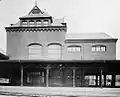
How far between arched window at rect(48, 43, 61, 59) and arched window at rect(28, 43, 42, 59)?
106 centimetres

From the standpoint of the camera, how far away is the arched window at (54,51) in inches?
805

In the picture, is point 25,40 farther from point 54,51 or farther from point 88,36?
point 88,36

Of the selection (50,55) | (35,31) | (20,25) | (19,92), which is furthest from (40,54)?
(19,92)

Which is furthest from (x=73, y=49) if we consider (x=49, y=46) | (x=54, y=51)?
(x=49, y=46)

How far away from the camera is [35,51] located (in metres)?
20.8

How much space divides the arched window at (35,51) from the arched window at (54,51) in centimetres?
106

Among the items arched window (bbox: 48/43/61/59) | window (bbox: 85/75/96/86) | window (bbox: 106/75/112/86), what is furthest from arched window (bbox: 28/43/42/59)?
window (bbox: 106/75/112/86)

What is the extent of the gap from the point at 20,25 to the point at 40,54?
12.4 ft

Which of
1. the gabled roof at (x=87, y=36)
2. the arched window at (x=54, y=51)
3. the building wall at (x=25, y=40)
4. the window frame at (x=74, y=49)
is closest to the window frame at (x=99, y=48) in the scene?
the gabled roof at (x=87, y=36)

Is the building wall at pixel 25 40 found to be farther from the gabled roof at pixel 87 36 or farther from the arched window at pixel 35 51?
the gabled roof at pixel 87 36

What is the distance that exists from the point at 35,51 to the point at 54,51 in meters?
2.02

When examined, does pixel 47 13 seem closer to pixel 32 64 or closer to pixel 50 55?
pixel 50 55

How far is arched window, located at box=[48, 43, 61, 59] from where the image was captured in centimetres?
2044

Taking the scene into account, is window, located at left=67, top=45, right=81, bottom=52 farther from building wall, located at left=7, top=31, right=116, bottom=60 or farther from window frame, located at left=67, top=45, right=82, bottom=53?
building wall, located at left=7, top=31, right=116, bottom=60
